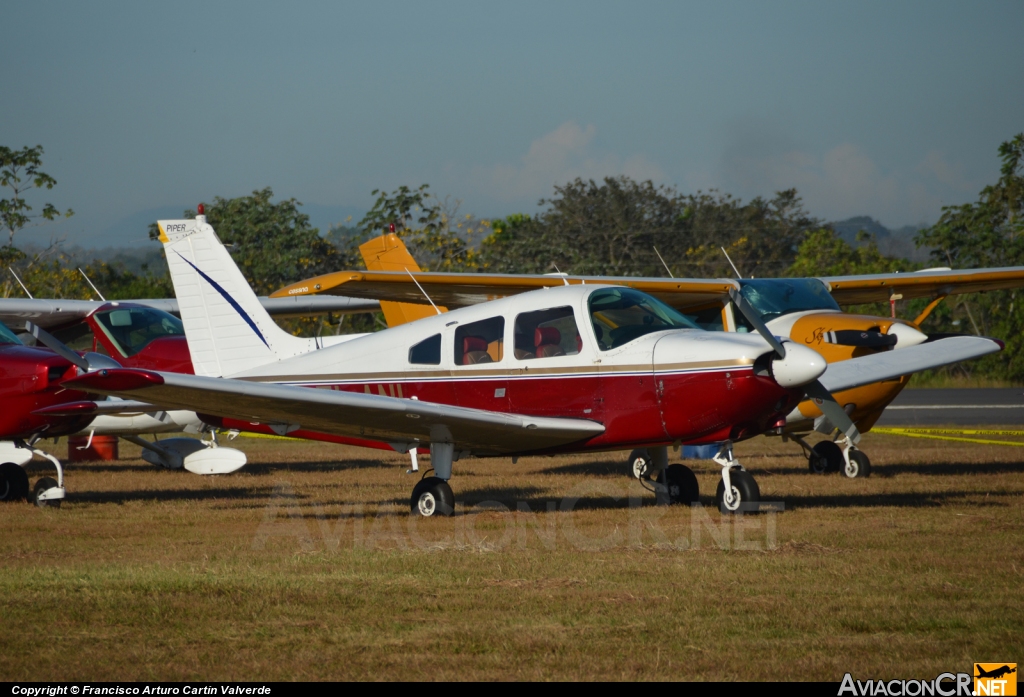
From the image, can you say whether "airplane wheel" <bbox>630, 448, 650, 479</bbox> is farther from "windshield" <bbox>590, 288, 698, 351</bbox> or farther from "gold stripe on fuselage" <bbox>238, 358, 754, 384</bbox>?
"windshield" <bbox>590, 288, 698, 351</bbox>

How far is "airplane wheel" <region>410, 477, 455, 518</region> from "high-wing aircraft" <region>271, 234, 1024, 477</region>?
7.69 ft

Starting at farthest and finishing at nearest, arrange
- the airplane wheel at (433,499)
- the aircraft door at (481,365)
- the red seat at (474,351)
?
the red seat at (474,351) → the aircraft door at (481,365) → the airplane wheel at (433,499)

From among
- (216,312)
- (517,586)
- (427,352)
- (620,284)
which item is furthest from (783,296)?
(517,586)

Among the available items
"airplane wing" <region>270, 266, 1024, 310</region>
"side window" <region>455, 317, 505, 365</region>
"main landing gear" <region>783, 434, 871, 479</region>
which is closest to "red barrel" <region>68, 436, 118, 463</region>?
"airplane wing" <region>270, 266, 1024, 310</region>

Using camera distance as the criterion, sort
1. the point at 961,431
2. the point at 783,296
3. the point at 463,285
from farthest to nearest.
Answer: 1. the point at 961,431
2. the point at 463,285
3. the point at 783,296

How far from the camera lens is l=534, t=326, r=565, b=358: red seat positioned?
910 centimetres

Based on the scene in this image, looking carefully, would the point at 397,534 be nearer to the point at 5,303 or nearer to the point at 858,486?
the point at 858,486

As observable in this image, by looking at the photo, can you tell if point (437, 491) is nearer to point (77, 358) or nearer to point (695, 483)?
point (695, 483)

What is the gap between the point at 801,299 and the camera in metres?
12.4

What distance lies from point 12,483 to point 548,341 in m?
5.97

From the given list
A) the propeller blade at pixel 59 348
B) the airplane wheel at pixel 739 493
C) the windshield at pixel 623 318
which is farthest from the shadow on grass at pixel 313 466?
the airplane wheel at pixel 739 493

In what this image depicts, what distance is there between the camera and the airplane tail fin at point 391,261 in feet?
51.6

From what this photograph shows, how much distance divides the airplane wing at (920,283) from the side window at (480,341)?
6.31 meters

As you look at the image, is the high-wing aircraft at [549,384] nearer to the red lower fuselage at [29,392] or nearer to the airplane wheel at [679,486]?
the airplane wheel at [679,486]
